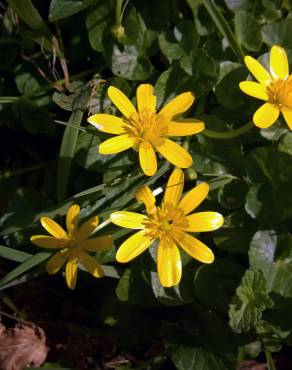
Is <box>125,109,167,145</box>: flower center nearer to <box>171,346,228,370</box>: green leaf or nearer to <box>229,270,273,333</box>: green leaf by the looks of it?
<box>229,270,273,333</box>: green leaf

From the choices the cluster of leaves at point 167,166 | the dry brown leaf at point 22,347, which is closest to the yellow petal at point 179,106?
the cluster of leaves at point 167,166

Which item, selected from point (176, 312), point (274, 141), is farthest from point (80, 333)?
point (274, 141)

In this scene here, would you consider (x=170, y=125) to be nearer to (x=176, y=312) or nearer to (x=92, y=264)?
(x=92, y=264)

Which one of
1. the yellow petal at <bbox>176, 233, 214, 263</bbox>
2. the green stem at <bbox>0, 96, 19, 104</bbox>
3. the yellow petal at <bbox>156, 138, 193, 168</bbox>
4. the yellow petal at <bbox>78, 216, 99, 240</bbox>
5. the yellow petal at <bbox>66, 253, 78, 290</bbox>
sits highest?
the green stem at <bbox>0, 96, 19, 104</bbox>

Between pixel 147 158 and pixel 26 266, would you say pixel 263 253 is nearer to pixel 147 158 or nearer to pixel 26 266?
pixel 147 158

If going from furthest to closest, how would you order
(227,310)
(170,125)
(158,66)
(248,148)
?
(158,66) < (248,148) < (227,310) < (170,125)

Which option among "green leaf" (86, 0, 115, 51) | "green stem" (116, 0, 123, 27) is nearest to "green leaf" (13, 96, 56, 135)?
"green leaf" (86, 0, 115, 51)

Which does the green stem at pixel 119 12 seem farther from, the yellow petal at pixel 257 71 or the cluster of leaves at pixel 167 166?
the yellow petal at pixel 257 71
